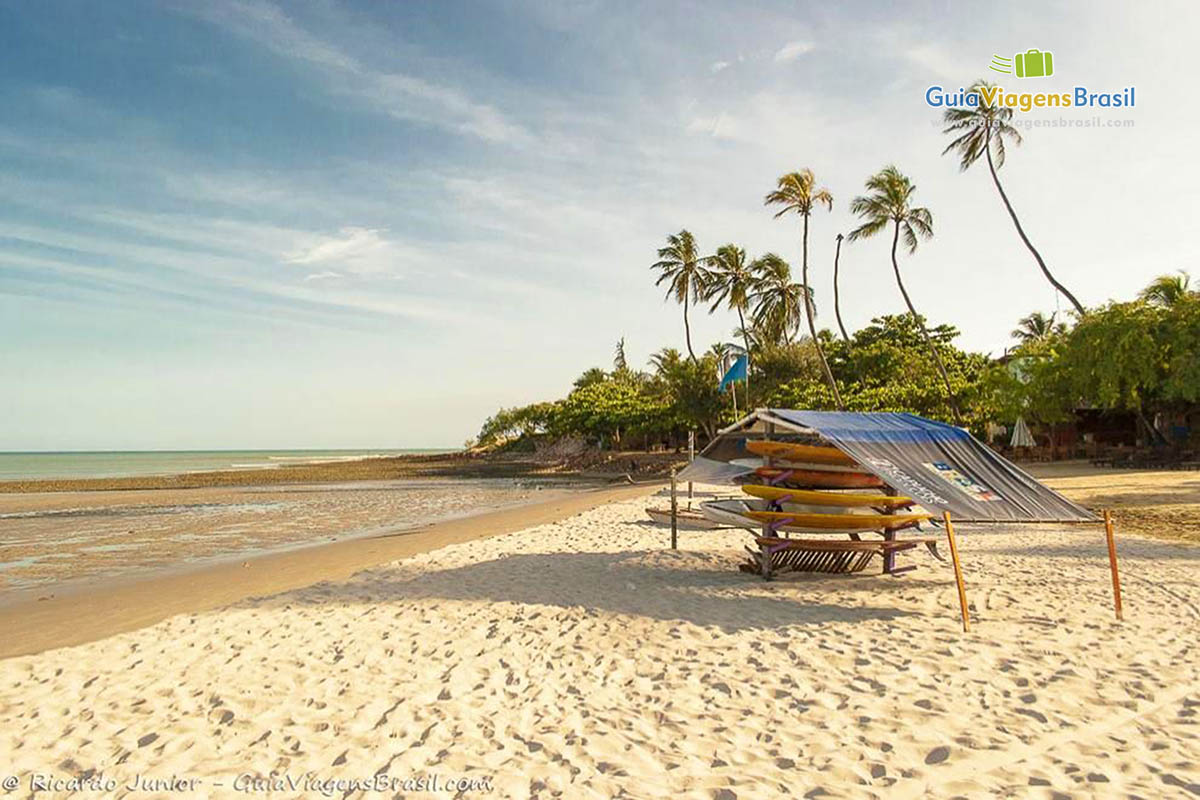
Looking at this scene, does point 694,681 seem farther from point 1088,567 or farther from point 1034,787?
point 1088,567

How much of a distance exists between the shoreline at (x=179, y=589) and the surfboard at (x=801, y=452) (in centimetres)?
646

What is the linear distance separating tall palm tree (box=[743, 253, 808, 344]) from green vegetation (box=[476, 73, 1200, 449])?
0.08 m

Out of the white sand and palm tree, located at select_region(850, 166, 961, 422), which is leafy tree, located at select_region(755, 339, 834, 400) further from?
the white sand

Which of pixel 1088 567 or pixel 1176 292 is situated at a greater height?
pixel 1176 292

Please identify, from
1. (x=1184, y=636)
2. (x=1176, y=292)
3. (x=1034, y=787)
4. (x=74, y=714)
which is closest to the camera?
(x=1034, y=787)

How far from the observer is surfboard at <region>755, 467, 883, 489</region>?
8508mm

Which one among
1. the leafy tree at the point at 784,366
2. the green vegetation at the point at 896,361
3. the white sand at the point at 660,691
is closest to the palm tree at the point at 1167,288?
the green vegetation at the point at 896,361

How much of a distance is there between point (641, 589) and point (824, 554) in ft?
8.25

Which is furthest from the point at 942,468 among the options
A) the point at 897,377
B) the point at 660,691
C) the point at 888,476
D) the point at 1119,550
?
the point at 897,377

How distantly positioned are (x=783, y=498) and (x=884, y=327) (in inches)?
1515

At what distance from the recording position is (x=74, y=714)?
16.6ft

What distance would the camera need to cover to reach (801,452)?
27.6 feet

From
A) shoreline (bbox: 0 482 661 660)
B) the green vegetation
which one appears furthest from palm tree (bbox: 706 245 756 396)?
shoreline (bbox: 0 482 661 660)

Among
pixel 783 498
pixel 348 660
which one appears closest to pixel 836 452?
pixel 783 498
